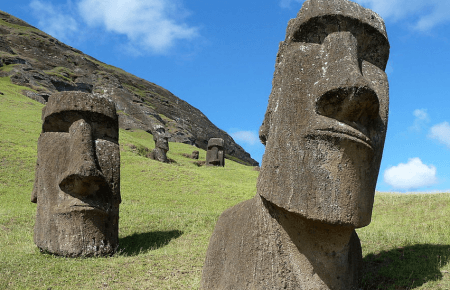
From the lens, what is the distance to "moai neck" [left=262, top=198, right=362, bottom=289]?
358cm

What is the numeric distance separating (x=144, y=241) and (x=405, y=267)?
5.53m

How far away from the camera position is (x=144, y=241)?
878 cm

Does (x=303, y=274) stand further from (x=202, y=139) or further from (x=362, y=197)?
(x=202, y=139)

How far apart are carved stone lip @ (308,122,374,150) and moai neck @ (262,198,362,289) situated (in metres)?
0.76

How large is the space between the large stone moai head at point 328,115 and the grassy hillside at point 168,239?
1.89 metres

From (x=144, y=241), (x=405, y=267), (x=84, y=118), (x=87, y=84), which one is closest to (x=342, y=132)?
(x=405, y=267)

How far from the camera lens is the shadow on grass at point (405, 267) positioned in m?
4.57

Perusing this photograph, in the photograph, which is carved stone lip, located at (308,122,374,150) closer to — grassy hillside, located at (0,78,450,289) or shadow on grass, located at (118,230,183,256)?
grassy hillside, located at (0,78,450,289)

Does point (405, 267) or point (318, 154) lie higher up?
point (318, 154)

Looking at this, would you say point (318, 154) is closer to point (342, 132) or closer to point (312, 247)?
point (342, 132)

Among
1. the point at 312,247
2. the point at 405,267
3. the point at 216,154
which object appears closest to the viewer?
the point at 312,247

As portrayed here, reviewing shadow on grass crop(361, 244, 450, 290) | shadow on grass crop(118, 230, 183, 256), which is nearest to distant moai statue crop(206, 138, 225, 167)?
shadow on grass crop(118, 230, 183, 256)

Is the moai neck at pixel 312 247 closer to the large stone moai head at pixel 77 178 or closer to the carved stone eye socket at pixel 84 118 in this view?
the large stone moai head at pixel 77 178

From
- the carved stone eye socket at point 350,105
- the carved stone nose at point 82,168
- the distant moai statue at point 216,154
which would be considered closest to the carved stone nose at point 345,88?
the carved stone eye socket at point 350,105
